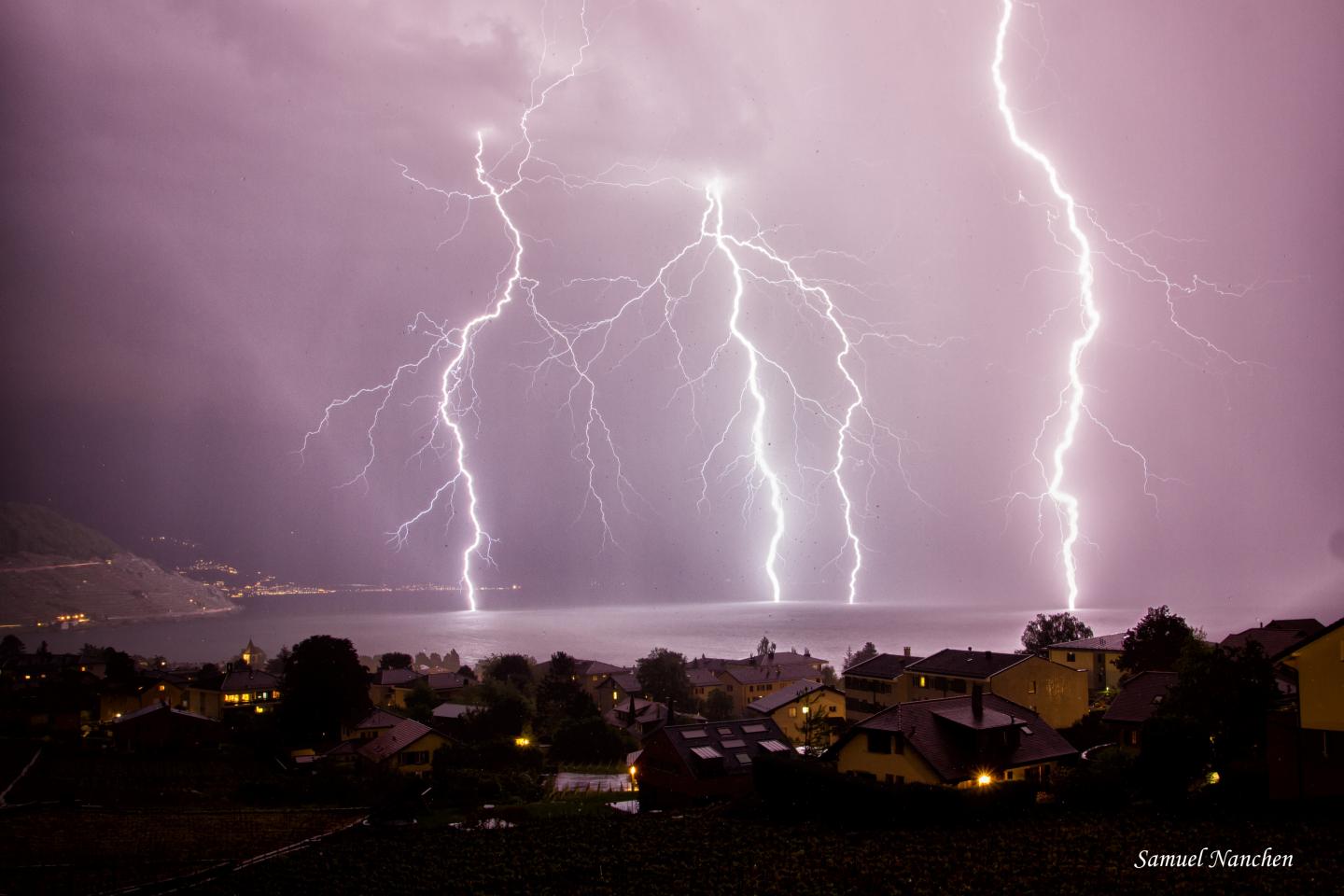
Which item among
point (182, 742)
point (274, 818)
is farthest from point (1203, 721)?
point (182, 742)

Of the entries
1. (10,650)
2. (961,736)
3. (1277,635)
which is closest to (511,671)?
(961,736)

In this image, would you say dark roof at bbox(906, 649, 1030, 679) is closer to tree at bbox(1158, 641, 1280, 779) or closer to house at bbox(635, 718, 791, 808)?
house at bbox(635, 718, 791, 808)

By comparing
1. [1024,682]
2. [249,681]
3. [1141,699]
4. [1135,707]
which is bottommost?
[249,681]

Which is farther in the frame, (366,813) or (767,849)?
(366,813)

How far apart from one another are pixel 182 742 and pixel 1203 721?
32.1 m

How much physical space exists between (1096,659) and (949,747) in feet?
82.4

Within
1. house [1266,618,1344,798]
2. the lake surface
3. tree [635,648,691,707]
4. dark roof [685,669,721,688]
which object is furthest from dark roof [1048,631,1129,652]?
house [1266,618,1344,798]

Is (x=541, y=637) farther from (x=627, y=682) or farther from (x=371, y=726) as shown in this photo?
(x=371, y=726)

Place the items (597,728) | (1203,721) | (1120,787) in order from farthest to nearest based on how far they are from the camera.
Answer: (597,728) → (1203,721) → (1120,787)

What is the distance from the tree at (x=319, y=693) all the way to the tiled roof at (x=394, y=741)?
543cm

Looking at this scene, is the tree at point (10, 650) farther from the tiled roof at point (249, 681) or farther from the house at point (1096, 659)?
the house at point (1096, 659)

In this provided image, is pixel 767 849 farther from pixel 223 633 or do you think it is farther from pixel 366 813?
pixel 223 633

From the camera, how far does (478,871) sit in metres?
12.1

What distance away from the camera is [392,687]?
4134cm
